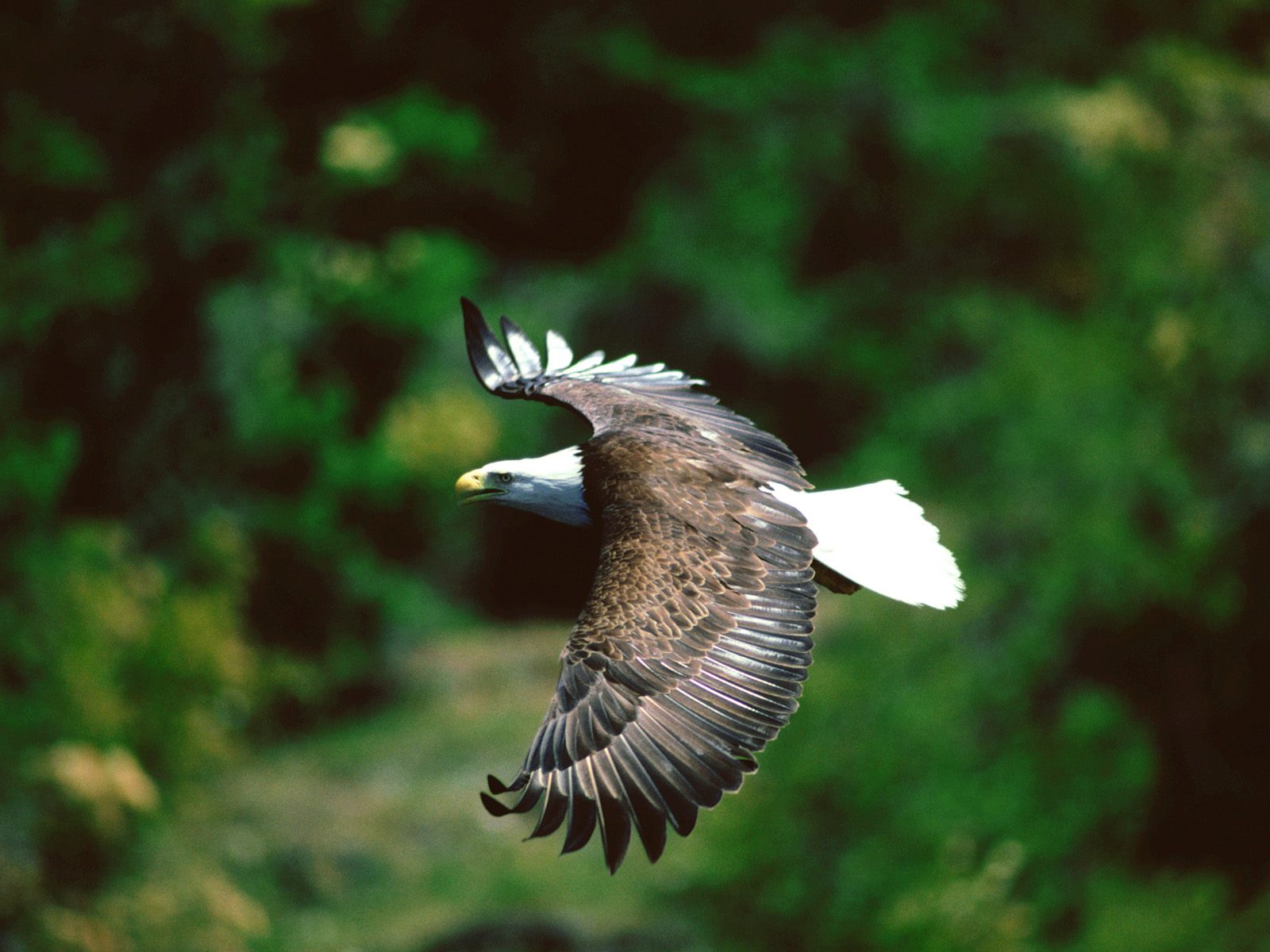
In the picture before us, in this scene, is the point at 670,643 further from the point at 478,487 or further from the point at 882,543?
the point at 478,487

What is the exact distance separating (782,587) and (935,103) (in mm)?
13599

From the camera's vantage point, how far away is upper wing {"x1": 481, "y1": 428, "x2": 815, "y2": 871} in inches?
184

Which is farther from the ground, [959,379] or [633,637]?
[959,379]

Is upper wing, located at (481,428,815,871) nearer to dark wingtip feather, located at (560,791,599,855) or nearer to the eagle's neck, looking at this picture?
dark wingtip feather, located at (560,791,599,855)

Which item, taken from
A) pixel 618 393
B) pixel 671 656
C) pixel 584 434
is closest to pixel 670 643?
pixel 671 656

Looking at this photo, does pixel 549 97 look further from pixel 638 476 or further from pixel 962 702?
pixel 638 476

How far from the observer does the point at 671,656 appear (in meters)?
5.02

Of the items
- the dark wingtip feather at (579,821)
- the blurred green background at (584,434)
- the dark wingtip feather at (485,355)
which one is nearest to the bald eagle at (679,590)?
the dark wingtip feather at (579,821)

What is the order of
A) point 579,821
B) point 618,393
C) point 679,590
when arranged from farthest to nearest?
point 618,393 → point 679,590 → point 579,821

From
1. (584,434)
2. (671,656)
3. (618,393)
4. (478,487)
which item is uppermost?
(584,434)

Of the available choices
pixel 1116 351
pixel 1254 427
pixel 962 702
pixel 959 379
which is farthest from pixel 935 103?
pixel 962 702

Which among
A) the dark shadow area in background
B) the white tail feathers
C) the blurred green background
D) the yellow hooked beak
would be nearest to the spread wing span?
the white tail feathers

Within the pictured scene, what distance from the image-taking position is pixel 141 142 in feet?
42.7

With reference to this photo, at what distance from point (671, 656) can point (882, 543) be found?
4.12 ft
